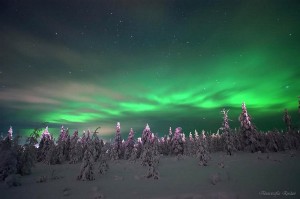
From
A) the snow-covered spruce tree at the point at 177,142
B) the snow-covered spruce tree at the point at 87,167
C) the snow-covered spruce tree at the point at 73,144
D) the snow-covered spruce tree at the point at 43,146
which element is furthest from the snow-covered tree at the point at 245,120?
the snow-covered spruce tree at the point at 43,146

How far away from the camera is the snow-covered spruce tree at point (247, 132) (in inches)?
1774

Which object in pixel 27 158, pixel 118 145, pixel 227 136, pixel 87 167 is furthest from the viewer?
pixel 118 145

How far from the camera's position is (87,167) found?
56.7 ft

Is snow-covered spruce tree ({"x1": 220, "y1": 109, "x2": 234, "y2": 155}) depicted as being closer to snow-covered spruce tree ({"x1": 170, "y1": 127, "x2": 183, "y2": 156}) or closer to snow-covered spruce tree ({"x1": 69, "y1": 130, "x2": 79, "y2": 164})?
snow-covered spruce tree ({"x1": 170, "y1": 127, "x2": 183, "y2": 156})

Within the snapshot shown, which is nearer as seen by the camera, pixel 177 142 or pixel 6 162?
pixel 6 162

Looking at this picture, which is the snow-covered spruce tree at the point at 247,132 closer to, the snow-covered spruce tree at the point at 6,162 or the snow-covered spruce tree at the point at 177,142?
the snow-covered spruce tree at the point at 177,142


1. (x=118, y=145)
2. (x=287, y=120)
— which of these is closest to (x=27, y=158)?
(x=118, y=145)

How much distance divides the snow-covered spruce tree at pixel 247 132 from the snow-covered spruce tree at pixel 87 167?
134ft

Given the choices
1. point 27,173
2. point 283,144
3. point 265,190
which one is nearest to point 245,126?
point 283,144

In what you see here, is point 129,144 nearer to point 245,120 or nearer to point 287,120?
point 245,120

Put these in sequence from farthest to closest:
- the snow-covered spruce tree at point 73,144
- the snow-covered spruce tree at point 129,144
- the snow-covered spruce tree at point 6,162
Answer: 1. the snow-covered spruce tree at point 129,144
2. the snow-covered spruce tree at point 73,144
3. the snow-covered spruce tree at point 6,162

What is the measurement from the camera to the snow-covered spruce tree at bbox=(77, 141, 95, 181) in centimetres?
1707

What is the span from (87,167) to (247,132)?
41845 mm

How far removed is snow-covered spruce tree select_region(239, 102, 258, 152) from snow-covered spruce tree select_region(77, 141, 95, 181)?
4096 cm
